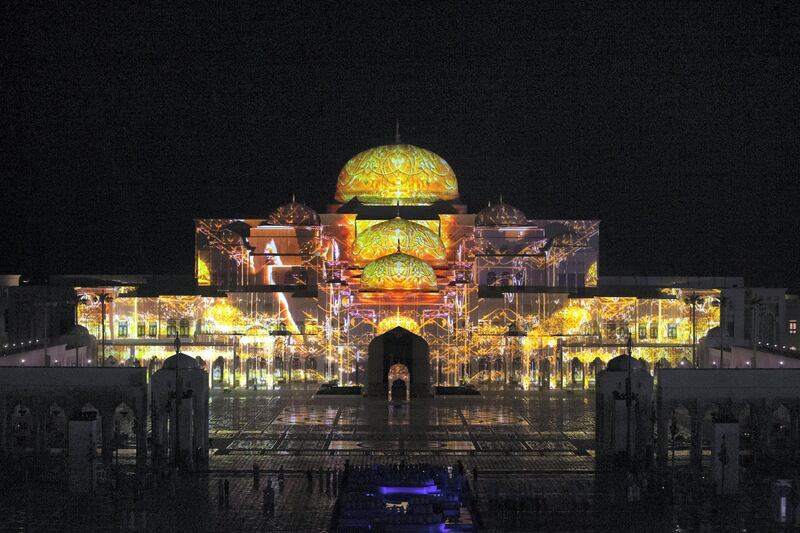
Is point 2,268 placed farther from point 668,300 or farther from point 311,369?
point 668,300

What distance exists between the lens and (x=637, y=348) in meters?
75.8

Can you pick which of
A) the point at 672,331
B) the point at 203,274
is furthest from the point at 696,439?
the point at 203,274

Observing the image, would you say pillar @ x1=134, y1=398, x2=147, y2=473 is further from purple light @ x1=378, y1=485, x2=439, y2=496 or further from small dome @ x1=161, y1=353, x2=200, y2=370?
purple light @ x1=378, y1=485, x2=439, y2=496

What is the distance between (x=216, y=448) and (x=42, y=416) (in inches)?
255

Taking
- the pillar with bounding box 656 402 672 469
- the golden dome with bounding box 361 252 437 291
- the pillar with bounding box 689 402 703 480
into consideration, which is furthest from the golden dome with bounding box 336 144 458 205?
the pillar with bounding box 689 402 703 480

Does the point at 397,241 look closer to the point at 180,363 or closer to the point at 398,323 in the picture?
the point at 398,323

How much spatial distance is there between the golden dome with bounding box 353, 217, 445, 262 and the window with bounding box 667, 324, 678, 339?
13.0 metres

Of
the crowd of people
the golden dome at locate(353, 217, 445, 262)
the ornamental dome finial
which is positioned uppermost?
the ornamental dome finial

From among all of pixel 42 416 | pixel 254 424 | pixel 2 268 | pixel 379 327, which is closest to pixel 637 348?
pixel 379 327

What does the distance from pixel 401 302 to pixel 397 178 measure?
11.2 metres

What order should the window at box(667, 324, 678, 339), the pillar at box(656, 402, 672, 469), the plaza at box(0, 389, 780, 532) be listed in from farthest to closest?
1. the window at box(667, 324, 678, 339)
2. the pillar at box(656, 402, 672, 469)
3. the plaza at box(0, 389, 780, 532)

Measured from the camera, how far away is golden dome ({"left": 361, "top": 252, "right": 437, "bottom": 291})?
7481cm

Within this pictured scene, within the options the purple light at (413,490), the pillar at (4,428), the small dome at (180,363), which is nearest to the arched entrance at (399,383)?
the small dome at (180,363)

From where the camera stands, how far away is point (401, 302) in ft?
244
